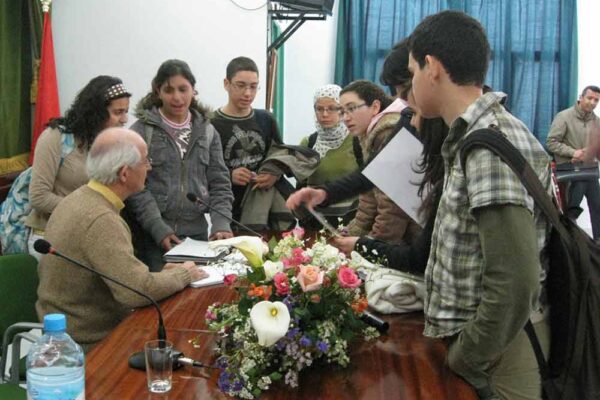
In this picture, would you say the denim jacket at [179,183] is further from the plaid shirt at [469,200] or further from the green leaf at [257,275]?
the plaid shirt at [469,200]

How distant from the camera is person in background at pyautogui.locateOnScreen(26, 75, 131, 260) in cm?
289

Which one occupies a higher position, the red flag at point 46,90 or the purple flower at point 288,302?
the red flag at point 46,90

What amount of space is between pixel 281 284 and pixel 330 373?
0.78 feet

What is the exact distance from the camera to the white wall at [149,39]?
4.24 meters

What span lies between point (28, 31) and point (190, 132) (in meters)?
1.82

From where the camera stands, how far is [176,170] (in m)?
2.87

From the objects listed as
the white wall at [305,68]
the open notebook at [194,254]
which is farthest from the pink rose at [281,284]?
the white wall at [305,68]

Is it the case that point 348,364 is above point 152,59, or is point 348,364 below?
below

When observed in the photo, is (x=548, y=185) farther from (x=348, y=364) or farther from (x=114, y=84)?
(x=114, y=84)

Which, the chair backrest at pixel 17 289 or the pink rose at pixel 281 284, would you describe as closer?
the pink rose at pixel 281 284

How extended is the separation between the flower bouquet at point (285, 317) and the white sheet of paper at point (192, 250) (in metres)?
0.82

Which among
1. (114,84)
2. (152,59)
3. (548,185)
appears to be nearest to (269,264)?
(548,185)

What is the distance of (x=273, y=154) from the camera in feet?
10.9

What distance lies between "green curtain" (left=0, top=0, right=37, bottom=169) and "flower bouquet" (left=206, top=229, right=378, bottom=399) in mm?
2756
